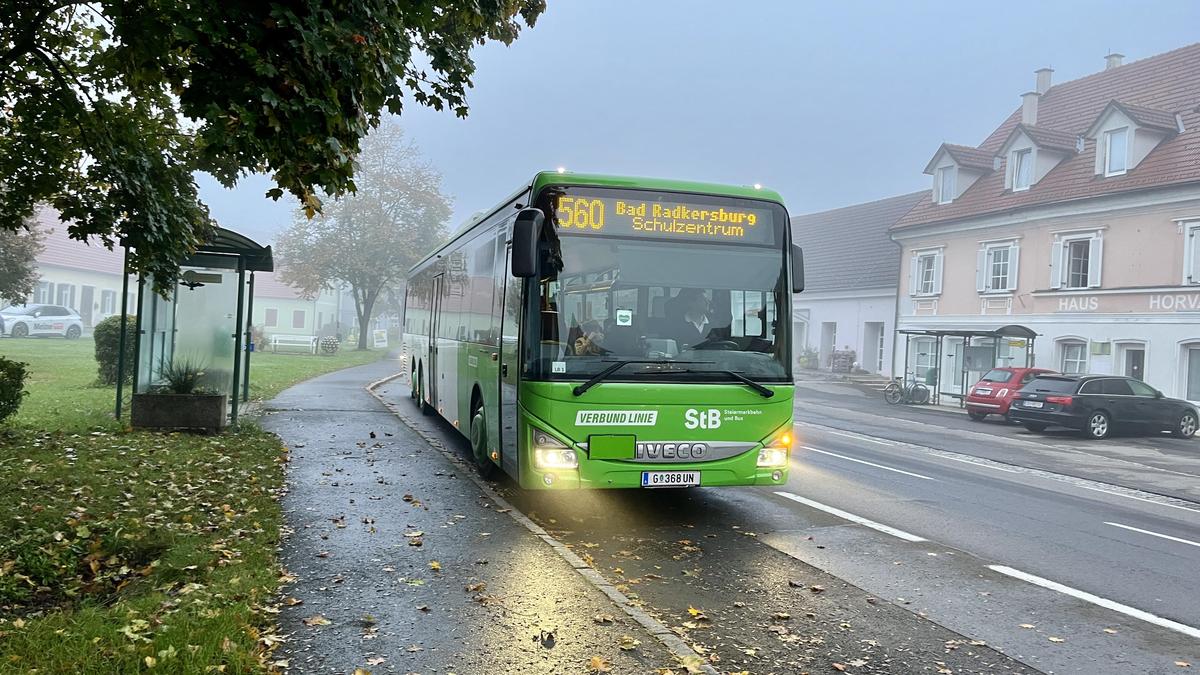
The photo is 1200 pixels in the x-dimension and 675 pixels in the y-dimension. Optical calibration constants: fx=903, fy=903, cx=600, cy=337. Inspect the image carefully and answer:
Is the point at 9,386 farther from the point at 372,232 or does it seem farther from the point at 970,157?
the point at 372,232

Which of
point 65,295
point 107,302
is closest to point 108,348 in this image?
point 65,295

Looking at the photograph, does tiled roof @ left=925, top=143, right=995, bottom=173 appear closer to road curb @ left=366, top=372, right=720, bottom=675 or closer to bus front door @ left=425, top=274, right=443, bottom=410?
bus front door @ left=425, top=274, right=443, bottom=410

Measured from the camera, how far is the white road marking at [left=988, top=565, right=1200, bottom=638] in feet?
19.6

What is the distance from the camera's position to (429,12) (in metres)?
6.99

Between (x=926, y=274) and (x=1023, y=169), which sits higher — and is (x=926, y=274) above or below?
below

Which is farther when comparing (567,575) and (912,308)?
(912,308)

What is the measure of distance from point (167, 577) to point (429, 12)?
14.7ft

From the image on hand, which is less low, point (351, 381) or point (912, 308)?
point (912, 308)

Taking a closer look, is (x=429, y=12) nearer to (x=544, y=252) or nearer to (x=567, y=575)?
(x=544, y=252)

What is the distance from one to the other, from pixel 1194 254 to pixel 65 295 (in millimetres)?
63599

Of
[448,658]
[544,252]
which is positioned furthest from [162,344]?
[448,658]

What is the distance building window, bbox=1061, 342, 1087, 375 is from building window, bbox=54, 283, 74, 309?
59934mm

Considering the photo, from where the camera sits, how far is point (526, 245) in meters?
7.60

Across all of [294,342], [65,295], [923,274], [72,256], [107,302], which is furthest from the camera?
[107,302]
